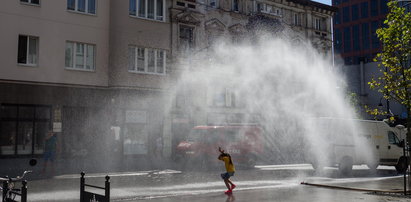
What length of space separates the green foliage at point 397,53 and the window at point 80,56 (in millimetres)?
17561

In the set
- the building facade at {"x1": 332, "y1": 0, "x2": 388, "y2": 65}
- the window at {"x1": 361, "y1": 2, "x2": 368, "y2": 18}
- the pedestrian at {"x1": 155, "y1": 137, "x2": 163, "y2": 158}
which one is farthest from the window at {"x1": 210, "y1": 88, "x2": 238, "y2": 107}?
the window at {"x1": 361, "y1": 2, "x2": 368, "y2": 18}

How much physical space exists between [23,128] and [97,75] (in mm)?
5326

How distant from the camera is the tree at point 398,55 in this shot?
13733mm

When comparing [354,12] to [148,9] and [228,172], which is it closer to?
[148,9]

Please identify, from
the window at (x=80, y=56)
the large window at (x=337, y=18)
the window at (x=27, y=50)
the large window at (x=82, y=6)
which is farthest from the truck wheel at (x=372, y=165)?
the large window at (x=337, y=18)

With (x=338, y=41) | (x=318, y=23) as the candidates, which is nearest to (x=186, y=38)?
(x=318, y=23)

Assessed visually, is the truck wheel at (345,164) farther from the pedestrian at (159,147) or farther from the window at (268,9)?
the window at (268,9)

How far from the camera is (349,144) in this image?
19750mm

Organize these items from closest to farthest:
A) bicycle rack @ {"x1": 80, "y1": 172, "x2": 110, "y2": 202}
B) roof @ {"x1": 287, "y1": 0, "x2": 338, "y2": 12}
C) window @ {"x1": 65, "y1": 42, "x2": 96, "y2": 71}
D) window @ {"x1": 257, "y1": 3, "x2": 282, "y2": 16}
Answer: bicycle rack @ {"x1": 80, "y1": 172, "x2": 110, "y2": 202}, window @ {"x1": 65, "y1": 42, "x2": 96, "y2": 71}, window @ {"x1": 257, "y1": 3, "x2": 282, "y2": 16}, roof @ {"x1": 287, "y1": 0, "x2": 338, "y2": 12}

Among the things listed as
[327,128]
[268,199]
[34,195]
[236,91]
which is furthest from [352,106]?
[34,195]

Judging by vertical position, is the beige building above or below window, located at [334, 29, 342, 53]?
below

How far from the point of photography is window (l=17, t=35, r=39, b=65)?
23.4 metres

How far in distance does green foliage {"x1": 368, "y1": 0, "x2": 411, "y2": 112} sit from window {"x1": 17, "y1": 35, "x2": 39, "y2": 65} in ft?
60.6

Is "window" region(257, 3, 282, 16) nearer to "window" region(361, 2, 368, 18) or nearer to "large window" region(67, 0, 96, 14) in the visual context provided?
"large window" region(67, 0, 96, 14)
